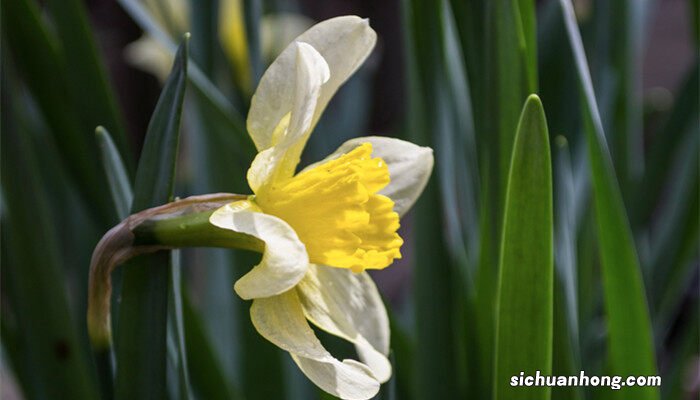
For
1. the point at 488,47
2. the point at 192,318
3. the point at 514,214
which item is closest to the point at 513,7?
the point at 488,47

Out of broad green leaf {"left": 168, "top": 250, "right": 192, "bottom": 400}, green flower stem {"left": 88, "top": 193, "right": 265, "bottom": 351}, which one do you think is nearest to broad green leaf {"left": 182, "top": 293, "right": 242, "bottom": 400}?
broad green leaf {"left": 168, "top": 250, "right": 192, "bottom": 400}

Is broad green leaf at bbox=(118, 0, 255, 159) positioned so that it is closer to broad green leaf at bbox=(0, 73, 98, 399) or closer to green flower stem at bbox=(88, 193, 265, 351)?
broad green leaf at bbox=(0, 73, 98, 399)

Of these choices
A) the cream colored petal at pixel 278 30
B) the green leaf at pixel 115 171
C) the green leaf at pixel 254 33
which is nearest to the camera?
the green leaf at pixel 115 171

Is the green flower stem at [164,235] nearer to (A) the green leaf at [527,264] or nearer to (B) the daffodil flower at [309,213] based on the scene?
(B) the daffodil flower at [309,213]

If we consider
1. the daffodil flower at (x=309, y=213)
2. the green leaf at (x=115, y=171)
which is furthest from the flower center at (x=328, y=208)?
the green leaf at (x=115, y=171)

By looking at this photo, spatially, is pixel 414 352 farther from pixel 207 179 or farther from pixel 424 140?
pixel 207 179

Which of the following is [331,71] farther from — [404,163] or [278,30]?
[278,30]

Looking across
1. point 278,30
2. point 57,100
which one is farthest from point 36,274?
point 278,30
